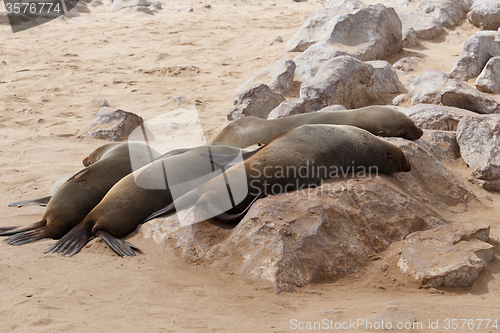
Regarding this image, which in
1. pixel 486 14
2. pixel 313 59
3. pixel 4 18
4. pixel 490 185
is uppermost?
pixel 4 18

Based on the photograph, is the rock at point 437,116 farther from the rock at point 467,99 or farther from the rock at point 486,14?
the rock at point 486,14

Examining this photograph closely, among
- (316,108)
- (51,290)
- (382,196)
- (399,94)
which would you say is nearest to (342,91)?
(316,108)

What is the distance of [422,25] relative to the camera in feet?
32.0

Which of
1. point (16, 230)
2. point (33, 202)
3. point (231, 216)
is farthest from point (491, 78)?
point (16, 230)

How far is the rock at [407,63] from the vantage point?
8117mm

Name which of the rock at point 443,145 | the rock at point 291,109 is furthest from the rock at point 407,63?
the rock at point 443,145

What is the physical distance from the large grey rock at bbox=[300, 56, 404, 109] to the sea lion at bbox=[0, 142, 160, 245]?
304cm

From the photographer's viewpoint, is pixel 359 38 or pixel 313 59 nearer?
pixel 313 59

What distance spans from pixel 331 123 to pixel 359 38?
13.6 feet

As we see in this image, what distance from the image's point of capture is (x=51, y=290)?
2.64 m

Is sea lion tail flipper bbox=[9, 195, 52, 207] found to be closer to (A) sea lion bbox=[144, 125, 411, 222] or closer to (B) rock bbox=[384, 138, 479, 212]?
(A) sea lion bbox=[144, 125, 411, 222]

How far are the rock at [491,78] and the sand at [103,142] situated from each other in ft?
3.93

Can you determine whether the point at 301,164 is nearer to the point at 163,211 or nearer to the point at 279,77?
the point at 163,211

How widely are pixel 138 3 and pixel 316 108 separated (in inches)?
404
